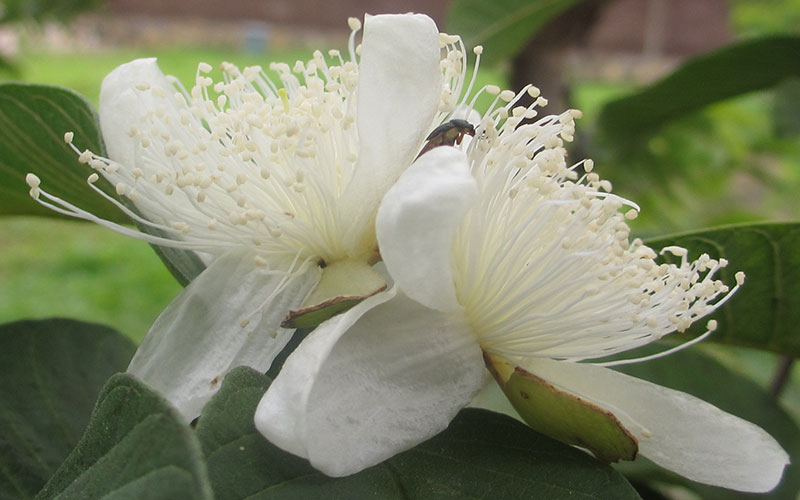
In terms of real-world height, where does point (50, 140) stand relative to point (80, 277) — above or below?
above

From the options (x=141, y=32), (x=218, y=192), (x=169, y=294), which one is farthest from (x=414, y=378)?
(x=141, y=32)

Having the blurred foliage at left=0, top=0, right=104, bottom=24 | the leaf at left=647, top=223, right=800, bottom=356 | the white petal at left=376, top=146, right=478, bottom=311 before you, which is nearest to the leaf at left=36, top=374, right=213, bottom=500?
the white petal at left=376, top=146, right=478, bottom=311

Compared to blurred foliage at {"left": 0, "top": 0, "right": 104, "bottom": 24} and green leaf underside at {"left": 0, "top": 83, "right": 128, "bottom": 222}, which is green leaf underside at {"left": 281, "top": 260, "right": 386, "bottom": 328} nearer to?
green leaf underside at {"left": 0, "top": 83, "right": 128, "bottom": 222}

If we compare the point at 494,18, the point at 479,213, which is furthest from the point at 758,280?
the point at 494,18

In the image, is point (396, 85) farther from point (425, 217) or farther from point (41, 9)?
point (41, 9)

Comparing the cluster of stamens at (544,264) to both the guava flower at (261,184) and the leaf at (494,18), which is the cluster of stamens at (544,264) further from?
the leaf at (494,18)

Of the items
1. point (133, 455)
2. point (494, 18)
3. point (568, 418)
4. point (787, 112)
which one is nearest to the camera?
point (133, 455)
